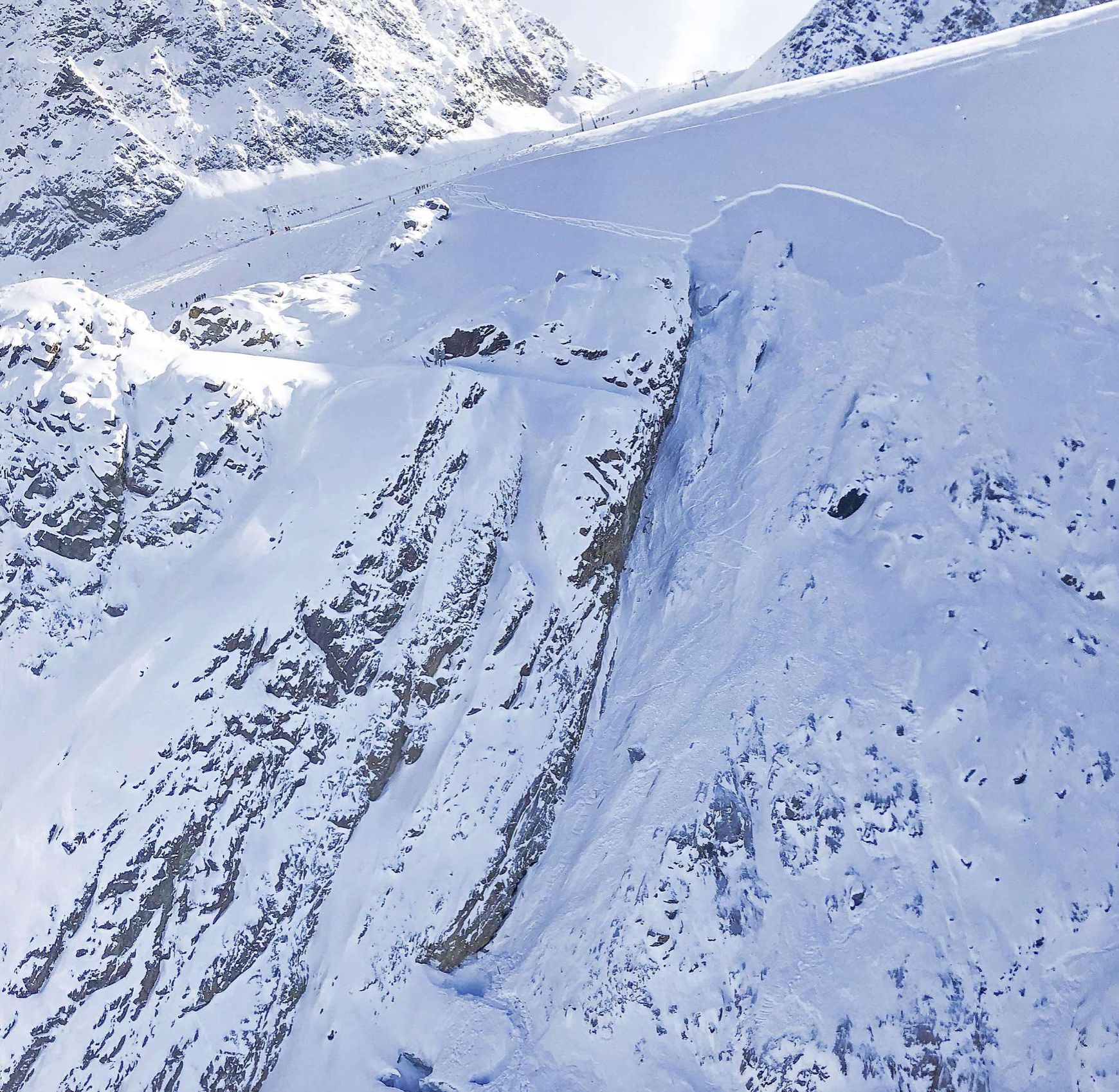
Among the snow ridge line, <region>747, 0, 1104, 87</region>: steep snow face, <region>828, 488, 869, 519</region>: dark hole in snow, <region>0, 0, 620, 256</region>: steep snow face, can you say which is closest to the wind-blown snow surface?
<region>828, 488, 869, 519</region>: dark hole in snow

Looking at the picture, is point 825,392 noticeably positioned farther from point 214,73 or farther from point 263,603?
point 214,73

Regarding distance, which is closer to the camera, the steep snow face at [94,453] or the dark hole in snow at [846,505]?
the steep snow face at [94,453]

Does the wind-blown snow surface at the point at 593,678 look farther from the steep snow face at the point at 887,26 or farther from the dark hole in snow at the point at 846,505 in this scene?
the steep snow face at the point at 887,26

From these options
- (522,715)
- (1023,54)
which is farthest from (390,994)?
(1023,54)

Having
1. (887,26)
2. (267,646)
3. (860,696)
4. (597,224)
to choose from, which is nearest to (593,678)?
(860,696)

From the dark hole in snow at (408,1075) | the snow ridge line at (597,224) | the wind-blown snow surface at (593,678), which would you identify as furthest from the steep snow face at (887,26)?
the dark hole in snow at (408,1075)

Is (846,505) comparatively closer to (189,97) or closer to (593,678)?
(593,678)
